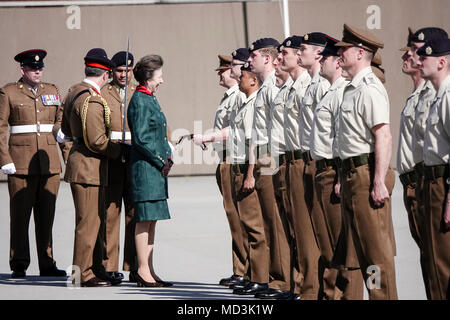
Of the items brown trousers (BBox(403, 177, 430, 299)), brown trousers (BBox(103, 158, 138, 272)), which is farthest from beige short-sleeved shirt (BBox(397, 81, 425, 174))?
brown trousers (BBox(103, 158, 138, 272))

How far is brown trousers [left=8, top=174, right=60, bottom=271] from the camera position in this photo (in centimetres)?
847

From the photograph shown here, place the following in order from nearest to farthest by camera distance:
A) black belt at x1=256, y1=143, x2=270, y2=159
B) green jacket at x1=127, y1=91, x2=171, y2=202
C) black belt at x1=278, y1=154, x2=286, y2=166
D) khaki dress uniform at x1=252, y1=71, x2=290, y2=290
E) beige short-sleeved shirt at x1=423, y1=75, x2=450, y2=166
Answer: beige short-sleeved shirt at x1=423, y1=75, x2=450, y2=166 → black belt at x1=278, y1=154, x2=286, y2=166 → khaki dress uniform at x1=252, y1=71, x2=290, y2=290 → black belt at x1=256, y1=143, x2=270, y2=159 → green jacket at x1=127, y1=91, x2=171, y2=202

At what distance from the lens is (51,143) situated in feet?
28.7

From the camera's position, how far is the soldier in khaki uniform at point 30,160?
849cm

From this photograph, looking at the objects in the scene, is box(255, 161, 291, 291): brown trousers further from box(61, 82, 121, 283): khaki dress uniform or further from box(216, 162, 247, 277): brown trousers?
box(61, 82, 121, 283): khaki dress uniform

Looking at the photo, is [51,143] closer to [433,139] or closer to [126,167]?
[126,167]

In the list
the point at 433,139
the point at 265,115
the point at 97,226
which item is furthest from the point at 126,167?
the point at 433,139

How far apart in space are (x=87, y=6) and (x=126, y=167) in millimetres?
11702

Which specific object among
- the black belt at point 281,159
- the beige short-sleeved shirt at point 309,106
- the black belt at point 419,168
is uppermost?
the beige short-sleeved shirt at point 309,106

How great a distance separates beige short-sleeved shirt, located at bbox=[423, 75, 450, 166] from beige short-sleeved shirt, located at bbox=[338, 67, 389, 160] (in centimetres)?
30

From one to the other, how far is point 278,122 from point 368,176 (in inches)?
65.7

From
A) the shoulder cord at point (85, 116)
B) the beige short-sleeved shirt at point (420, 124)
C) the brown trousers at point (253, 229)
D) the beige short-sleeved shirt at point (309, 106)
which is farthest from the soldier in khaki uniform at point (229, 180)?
the beige short-sleeved shirt at point (420, 124)

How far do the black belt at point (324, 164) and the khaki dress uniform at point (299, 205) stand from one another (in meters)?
0.47

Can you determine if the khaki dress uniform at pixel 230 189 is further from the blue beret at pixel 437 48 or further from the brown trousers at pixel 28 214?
the blue beret at pixel 437 48
